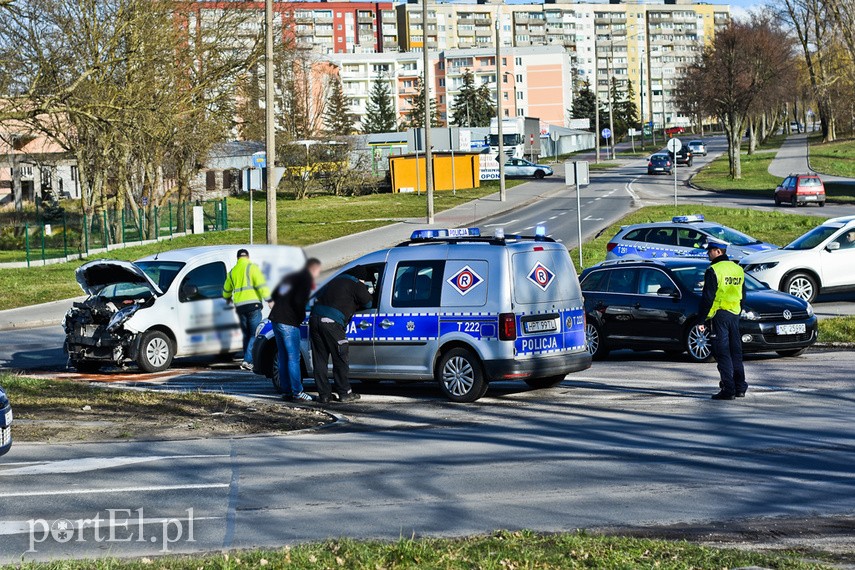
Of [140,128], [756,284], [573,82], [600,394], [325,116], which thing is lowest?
[600,394]

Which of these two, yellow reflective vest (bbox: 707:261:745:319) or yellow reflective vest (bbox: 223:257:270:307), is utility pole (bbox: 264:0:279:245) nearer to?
yellow reflective vest (bbox: 223:257:270:307)

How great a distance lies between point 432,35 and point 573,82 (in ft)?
78.6

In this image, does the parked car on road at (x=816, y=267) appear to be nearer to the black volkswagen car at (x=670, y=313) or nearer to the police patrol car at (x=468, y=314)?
the black volkswagen car at (x=670, y=313)

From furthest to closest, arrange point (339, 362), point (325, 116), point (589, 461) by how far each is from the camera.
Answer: point (325, 116)
point (339, 362)
point (589, 461)

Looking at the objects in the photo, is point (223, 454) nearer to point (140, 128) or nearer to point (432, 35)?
point (140, 128)

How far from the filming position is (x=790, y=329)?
16984 millimetres

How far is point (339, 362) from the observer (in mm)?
14086

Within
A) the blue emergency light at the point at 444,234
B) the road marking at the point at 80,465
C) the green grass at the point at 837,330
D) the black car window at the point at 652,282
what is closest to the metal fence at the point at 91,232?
the black car window at the point at 652,282

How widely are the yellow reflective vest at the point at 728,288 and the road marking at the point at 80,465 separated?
6518 millimetres

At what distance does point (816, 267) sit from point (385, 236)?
16186mm

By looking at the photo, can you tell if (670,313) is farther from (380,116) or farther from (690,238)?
(380,116)

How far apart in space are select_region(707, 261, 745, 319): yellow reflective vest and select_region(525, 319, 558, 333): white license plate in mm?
1926

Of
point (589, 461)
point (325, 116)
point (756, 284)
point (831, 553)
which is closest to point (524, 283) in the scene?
point (589, 461)

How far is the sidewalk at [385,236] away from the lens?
17.5 feet
